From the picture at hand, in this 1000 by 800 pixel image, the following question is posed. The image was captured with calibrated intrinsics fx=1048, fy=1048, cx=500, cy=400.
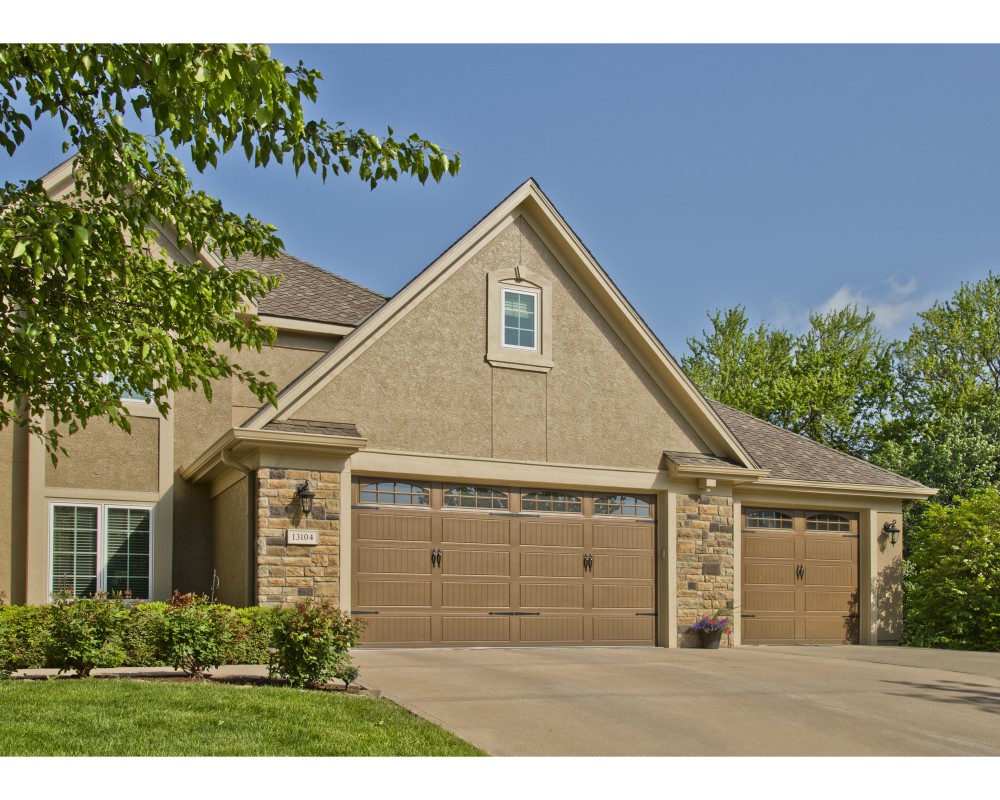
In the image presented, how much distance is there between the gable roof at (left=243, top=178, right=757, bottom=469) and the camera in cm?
1430

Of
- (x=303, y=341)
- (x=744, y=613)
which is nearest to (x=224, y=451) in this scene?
(x=303, y=341)

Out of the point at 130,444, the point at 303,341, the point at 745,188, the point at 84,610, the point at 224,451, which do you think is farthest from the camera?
the point at 745,188

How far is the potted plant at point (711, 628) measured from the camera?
53.2 feet

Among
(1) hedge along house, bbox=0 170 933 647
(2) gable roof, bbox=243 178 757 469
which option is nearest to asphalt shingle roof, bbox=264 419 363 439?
(1) hedge along house, bbox=0 170 933 647

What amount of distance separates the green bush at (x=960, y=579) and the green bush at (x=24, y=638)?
14.7m

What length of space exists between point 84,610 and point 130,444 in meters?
5.30

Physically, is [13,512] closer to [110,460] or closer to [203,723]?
[110,460]

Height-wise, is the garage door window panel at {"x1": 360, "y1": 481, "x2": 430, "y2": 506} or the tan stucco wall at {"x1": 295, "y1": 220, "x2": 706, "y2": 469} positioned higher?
the tan stucco wall at {"x1": 295, "y1": 220, "x2": 706, "y2": 469}

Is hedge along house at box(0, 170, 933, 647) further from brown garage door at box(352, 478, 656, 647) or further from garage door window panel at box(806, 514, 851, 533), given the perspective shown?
garage door window panel at box(806, 514, 851, 533)

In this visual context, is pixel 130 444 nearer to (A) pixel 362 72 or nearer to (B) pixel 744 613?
(A) pixel 362 72

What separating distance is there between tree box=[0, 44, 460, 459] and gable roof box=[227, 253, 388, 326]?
19.8 ft

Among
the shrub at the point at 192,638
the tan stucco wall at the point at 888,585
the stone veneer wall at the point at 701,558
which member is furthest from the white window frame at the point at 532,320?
the tan stucco wall at the point at 888,585

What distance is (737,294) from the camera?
39.1 metres

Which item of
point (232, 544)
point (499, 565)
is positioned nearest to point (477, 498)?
point (499, 565)
